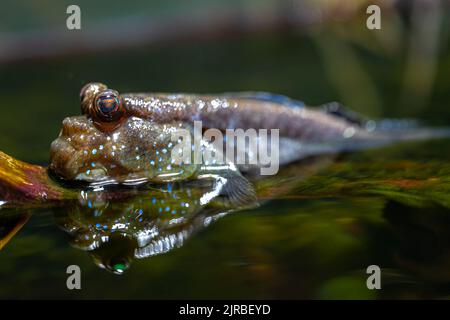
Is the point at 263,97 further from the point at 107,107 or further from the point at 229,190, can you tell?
the point at 107,107

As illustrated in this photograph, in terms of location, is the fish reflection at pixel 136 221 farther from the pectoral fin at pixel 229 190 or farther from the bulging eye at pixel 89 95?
the bulging eye at pixel 89 95

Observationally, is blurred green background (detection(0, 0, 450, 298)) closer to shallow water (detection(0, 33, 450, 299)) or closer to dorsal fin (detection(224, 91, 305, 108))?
shallow water (detection(0, 33, 450, 299))

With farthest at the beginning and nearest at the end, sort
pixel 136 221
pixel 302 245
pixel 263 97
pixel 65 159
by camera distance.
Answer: pixel 263 97 < pixel 65 159 < pixel 136 221 < pixel 302 245

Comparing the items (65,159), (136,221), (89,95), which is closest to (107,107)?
(89,95)

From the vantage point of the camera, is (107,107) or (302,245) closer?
(302,245)

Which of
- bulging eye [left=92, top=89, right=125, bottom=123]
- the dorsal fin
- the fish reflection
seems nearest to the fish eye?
bulging eye [left=92, top=89, right=125, bottom=123]

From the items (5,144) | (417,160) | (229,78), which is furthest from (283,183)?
(229,78)

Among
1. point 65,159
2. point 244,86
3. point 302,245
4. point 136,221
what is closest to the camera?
point 302,245
